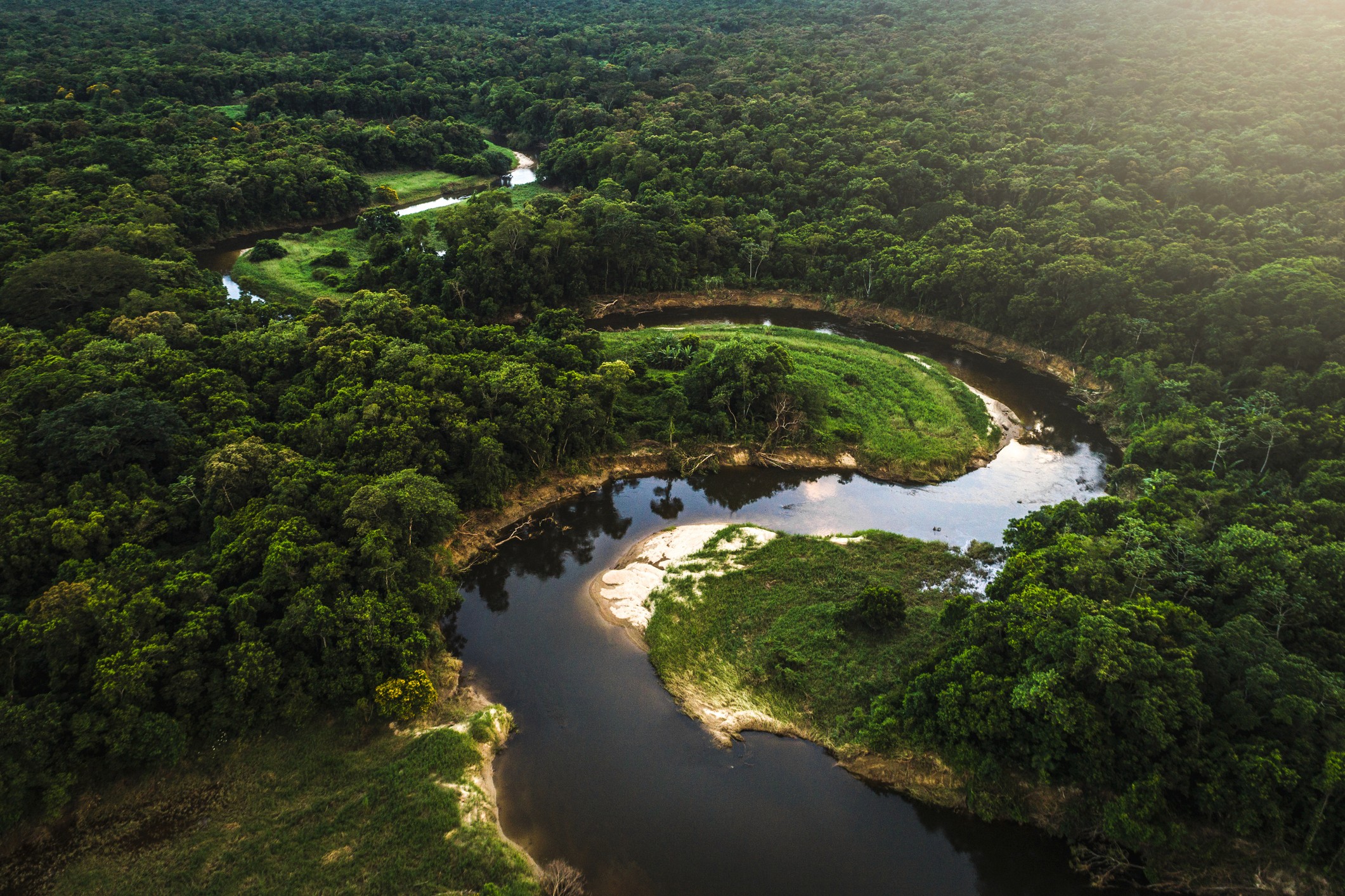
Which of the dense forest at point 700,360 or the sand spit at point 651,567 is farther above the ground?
the dense forest at point 700,360

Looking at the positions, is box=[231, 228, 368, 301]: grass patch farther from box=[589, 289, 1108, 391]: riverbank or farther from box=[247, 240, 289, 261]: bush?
box=[589, 289, 1108, 391]: riverbank

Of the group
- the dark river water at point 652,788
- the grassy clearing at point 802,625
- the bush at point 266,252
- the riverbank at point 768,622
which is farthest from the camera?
the bush at point 266,252

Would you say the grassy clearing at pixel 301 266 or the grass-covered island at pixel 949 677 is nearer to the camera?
the grass-covered island at pixel 949 677

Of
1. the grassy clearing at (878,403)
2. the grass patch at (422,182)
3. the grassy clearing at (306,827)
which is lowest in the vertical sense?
the grassy clearing at (306,827)

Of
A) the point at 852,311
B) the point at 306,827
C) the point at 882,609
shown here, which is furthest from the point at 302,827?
the point at 852,311

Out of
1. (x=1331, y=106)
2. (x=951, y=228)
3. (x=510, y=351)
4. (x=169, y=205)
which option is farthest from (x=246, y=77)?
(x=1331, y=106)

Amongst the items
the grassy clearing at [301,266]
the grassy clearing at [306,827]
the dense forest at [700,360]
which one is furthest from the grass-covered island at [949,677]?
the grassy clearing at [301,266]

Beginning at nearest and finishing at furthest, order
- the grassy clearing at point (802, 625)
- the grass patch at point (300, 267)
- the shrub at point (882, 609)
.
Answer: the grassy clearing at point (802, 625)
the shrub at point (882, 609)
the grass patch at point (300, 267)

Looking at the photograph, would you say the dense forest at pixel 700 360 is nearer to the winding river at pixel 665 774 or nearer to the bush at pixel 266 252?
the winding river at pixel 665 774
